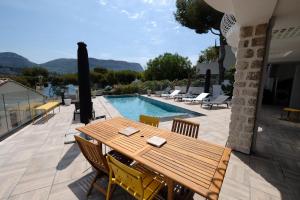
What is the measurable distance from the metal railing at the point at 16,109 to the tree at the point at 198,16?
12596 mm

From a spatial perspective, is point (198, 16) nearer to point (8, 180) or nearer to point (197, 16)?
point (197, 16)

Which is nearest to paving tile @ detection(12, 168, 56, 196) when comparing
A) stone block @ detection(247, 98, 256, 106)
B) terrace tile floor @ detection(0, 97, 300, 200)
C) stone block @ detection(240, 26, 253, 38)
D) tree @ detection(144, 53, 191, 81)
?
terrace tile floor @ detection(0, 97, 300, 200)

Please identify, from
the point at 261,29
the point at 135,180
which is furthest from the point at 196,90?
the point at 135,180

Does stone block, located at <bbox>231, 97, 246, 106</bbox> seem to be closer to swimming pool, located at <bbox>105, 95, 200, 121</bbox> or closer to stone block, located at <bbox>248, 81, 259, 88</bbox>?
stone block, located at <bbox>248, 81, 259, 88</bbox>

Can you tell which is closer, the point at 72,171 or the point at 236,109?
the point at 72,171

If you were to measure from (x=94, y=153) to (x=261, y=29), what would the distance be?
3.59 metres

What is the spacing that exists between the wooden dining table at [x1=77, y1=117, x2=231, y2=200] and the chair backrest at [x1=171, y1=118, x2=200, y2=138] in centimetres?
54

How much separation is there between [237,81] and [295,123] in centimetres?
447

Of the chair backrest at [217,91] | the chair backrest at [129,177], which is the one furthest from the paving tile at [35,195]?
the chair backrest at [217,91]

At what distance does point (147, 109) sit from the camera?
396 inches

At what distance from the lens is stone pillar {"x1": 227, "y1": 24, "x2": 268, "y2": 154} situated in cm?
296

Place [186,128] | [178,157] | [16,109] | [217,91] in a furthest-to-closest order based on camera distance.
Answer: [217,91] → [16,109] → [186,128] → [178,157]

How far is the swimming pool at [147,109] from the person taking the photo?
25.6 ft

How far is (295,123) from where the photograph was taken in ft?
18.6
